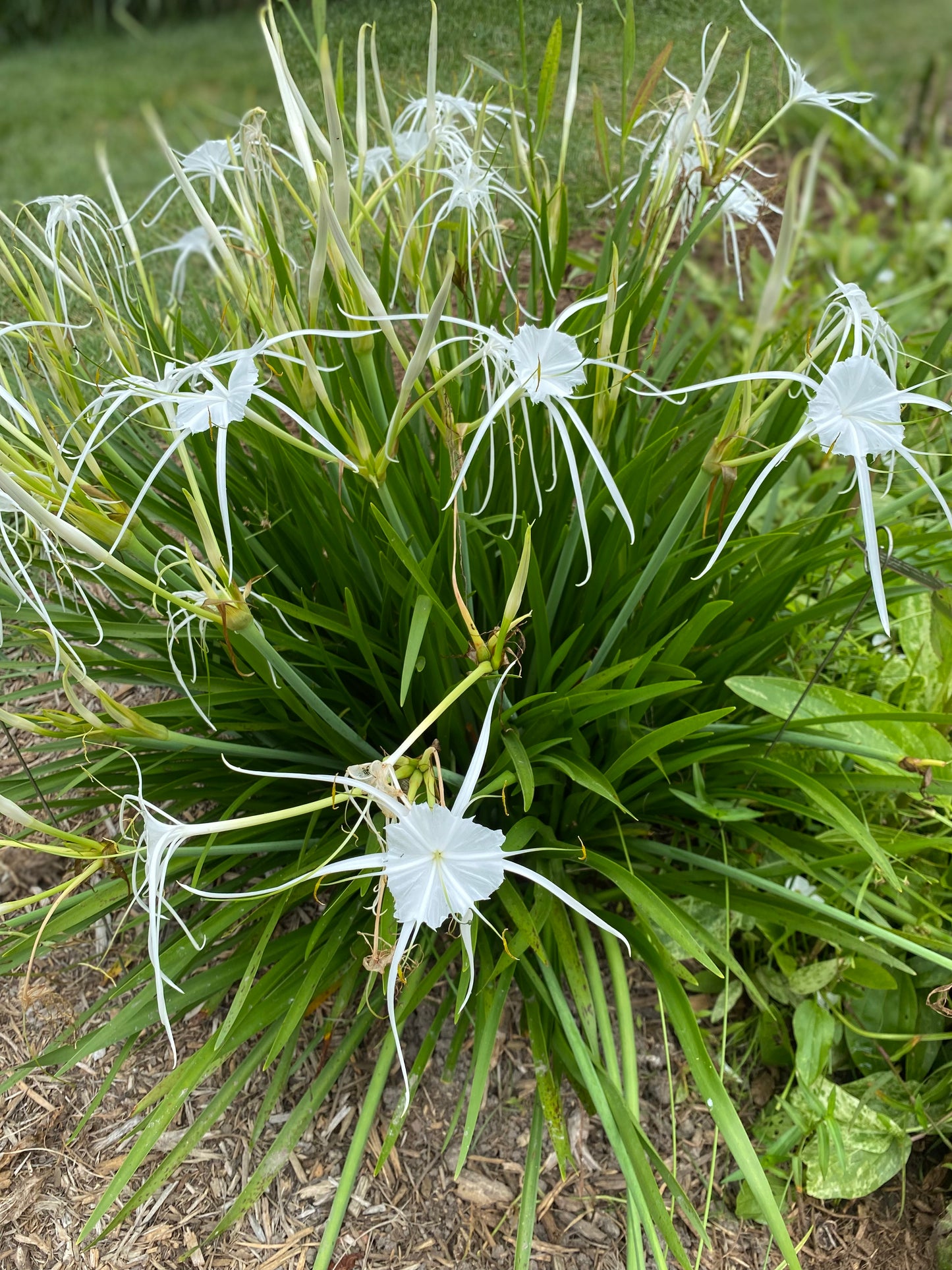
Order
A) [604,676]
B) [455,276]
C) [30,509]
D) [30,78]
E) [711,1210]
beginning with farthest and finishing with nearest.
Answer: [30,78]
[455,276]
[711,1210]
[604,676]
[30,509]

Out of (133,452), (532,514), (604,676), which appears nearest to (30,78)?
(133,452)

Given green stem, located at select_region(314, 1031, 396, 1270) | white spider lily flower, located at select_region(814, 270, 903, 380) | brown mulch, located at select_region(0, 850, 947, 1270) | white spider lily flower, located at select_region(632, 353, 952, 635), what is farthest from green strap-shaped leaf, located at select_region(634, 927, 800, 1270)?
white spider lily flower, located at select_region(814, 270, 903, 380)

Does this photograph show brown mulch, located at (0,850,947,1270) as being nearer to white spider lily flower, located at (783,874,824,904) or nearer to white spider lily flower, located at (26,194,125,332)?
white spider lily flower, located at (783,874,824,904)

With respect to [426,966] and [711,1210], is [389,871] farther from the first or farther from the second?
[711,1210]

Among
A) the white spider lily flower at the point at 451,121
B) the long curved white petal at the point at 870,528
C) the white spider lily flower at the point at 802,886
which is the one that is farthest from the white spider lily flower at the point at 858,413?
the white spider lily flower at the point at 802,886

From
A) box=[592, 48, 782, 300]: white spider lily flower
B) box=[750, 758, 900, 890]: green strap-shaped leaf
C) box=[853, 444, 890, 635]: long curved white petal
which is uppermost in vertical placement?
box=[592, 48, 782, 300]: white spider lily flower

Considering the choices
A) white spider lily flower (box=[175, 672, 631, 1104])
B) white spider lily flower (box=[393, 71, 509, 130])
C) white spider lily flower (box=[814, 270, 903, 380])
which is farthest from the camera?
white spider lily flower (box=[393, 71, 509, 130])

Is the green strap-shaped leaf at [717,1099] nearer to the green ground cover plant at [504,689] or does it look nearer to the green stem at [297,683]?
the green ground cover plant at [504,689]
